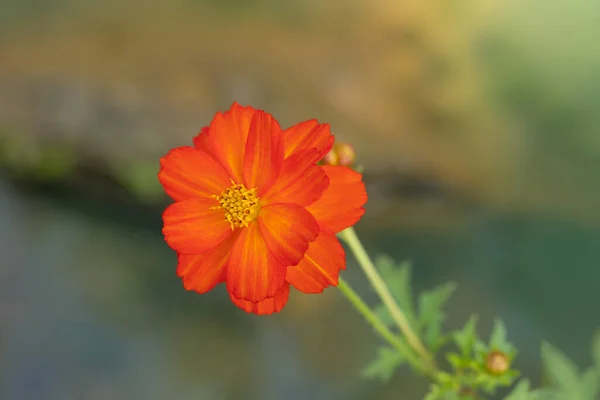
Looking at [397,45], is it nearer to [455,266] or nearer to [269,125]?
[455,266]

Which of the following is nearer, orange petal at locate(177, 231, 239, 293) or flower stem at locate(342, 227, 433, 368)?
orange petal at locate(177, 231, 239, 293)

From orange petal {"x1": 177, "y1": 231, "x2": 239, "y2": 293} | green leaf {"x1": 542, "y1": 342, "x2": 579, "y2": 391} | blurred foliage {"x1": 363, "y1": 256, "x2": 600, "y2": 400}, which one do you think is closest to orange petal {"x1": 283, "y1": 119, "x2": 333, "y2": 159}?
orange petal {"x1": 177, "y1": 231, "x2": 239, "y2": 293}

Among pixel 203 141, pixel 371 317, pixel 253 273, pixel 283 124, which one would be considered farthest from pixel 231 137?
pixel 283 124

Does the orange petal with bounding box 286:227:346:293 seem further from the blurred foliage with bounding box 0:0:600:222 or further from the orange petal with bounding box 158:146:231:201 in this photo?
the blurred foliage with bounding box 0:0:600:222

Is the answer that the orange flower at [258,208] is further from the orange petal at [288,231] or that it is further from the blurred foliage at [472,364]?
the blurred foliage at [472,364]

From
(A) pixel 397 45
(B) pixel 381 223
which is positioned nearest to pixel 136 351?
(B) pixel 381 223

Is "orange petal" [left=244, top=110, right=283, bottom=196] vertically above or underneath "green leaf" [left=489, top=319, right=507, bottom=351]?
above
